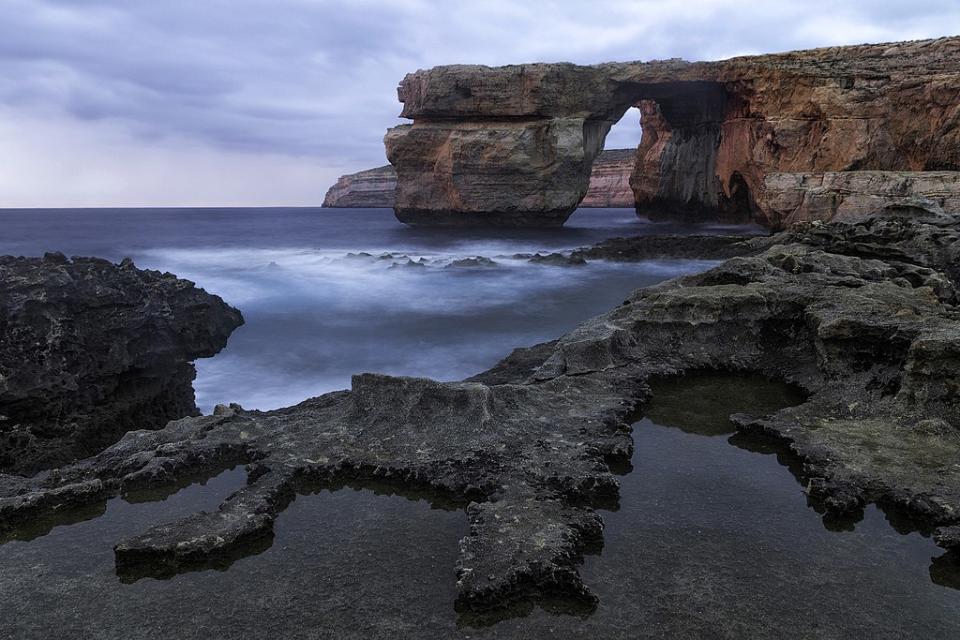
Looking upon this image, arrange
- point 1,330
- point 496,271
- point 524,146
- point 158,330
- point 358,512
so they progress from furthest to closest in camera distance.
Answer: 1. point 524,146
2. point 496,271
3. point 158,330
4. point 1,330
5. point 358,512

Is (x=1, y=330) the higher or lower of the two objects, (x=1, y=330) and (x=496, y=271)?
the higher

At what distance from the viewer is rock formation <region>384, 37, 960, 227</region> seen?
2438 cm

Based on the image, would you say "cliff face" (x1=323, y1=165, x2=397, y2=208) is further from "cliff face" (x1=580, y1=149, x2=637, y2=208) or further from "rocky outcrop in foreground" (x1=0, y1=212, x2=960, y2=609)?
"rocky outcrop in foreground" (x1=0, y1=212, x2=960, y2=609)

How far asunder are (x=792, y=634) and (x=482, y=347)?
29.6 feet

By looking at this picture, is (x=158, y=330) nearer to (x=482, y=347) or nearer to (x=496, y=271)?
(x=482, y=347)

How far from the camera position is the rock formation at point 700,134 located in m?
24.4

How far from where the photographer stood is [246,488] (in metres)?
4.07

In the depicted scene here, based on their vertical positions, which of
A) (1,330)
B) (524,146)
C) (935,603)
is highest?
(524,146)

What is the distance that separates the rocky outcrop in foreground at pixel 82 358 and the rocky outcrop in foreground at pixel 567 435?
173 cm

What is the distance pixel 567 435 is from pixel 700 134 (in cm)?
3895

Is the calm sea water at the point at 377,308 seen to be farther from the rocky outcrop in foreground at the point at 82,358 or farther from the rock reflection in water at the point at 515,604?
the rock reflection in water at the point at 515,604

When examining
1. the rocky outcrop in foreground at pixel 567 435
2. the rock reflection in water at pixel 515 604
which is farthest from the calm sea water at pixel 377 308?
the rock reflection in water at pixel 515 604

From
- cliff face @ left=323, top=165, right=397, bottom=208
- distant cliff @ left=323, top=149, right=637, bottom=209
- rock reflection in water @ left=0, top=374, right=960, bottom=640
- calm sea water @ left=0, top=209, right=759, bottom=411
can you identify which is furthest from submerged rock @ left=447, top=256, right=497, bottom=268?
cliff face @ left=323, top=165, right=397, bottom=208

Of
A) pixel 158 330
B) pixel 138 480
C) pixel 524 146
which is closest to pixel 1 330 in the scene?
pixel 158 330
